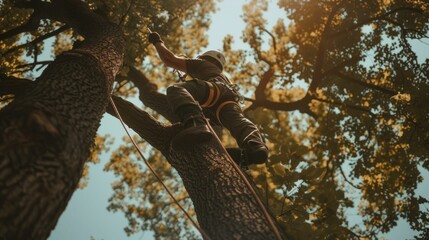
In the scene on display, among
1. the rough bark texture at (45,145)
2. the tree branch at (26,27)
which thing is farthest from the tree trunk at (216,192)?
the tree branch at (26,27)

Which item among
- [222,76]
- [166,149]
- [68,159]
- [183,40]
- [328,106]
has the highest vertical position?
[183,40]

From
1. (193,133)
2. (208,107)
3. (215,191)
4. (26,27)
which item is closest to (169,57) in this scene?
(208,107)

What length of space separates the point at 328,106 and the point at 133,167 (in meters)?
8.38

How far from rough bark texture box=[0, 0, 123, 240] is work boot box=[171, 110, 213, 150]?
84cm

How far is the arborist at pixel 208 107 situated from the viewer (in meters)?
3.14

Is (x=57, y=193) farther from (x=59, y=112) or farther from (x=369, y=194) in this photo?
(x=369, y=194)

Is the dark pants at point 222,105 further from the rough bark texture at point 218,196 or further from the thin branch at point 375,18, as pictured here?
the thin branch at point 375,18

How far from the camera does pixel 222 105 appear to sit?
3.94 m

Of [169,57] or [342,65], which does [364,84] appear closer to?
[342,65]

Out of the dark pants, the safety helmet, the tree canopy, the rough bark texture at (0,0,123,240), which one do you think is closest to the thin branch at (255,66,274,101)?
the tree canopy

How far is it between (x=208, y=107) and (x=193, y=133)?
41.4 inches

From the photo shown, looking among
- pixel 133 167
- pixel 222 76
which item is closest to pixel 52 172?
pixel 222 76

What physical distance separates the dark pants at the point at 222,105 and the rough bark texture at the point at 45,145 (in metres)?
0.85

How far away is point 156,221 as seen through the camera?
12.8 m
